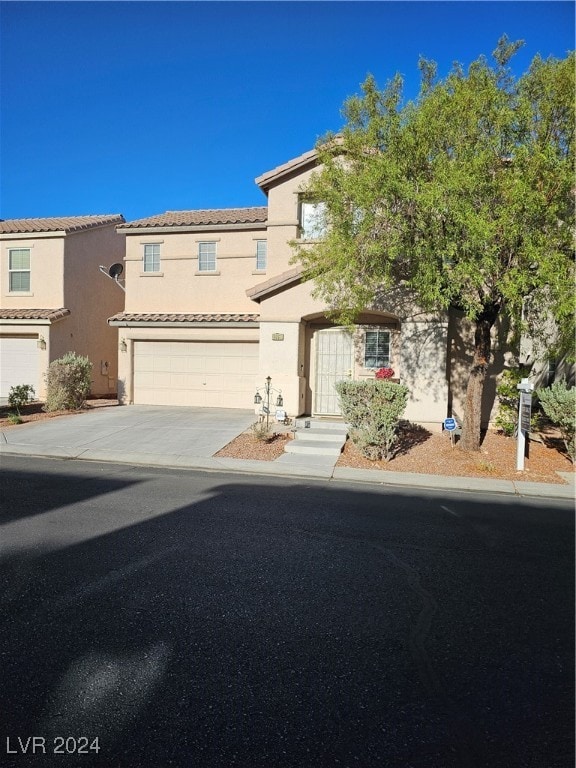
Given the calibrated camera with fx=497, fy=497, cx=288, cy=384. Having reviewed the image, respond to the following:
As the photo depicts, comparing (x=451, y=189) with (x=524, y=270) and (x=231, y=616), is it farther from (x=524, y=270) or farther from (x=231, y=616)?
(x=231, y=616)

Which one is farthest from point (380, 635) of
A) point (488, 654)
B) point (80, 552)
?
point (80, 552)

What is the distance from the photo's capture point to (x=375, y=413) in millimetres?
9852

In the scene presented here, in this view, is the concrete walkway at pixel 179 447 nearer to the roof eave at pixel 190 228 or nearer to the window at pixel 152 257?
the window at pixel 152 257

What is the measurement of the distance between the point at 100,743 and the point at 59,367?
1379cm

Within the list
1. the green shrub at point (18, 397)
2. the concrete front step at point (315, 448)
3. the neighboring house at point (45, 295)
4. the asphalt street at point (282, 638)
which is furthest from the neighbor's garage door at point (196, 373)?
the asphalt street at point (282, 638)

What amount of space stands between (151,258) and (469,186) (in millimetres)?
12245

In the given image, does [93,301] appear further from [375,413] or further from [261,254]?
[375,413]

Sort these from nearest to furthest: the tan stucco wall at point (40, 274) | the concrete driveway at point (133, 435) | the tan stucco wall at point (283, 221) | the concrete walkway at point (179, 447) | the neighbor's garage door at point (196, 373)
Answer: the concrete walkway at point (179, 447) → the concrete driveway at point (133, 435) → the tan stucco wall at point (283, 221) → the neighbor's garage door at point (196, 373) → the tan stucco wall at point (40, 274)

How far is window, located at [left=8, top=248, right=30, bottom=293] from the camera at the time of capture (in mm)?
18984

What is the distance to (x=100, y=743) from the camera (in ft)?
8.11

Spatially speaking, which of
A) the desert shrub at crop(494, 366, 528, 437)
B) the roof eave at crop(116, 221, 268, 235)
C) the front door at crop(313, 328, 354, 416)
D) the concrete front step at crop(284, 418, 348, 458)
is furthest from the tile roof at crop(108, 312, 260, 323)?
the desert shrub at crop(494, 366, 528, 437)

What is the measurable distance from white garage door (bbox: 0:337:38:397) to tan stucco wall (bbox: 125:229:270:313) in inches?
170

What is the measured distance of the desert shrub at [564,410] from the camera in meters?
9.68

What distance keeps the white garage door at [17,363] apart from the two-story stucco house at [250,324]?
3.91m
